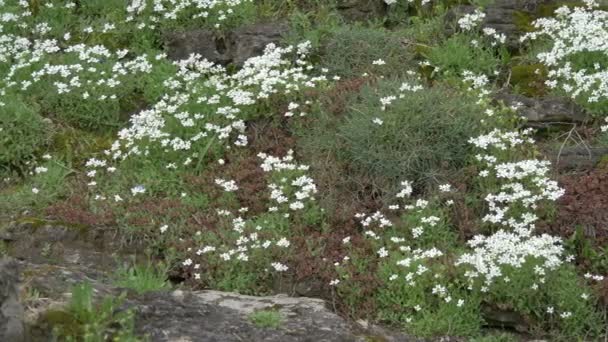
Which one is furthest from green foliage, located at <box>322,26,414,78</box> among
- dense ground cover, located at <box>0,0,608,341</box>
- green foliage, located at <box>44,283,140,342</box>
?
green foliage, located at <box>44,283,140,342</box>

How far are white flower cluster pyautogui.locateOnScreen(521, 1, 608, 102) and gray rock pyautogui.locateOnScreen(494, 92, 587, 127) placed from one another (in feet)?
0.43

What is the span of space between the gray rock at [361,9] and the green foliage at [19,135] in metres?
3.72

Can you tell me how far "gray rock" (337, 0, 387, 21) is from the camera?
10.8m

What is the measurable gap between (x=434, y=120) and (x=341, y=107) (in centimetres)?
99

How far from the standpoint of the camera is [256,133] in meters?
8.80

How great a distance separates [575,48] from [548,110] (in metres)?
0.77

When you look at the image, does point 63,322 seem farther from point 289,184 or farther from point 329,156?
point 329,156

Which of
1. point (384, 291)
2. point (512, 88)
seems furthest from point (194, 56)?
point (384, 291)

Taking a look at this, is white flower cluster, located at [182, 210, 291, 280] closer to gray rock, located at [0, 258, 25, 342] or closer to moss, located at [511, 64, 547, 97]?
gray rock, located at [0, 258, 25, 342]

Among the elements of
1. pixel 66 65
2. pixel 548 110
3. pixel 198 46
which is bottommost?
pixel 548 110

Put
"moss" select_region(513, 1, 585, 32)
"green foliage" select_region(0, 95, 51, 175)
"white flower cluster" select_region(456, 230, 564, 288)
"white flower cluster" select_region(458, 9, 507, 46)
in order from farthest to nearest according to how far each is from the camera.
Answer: "moss" select_region(513, 1, 585, 32)
"white flower cluster" select_region(458, 9, 507, 46)
"green foliage" select_region(0, 95, 51, 175)
"white flower cluster" select_region(456, 230, 564, 288)

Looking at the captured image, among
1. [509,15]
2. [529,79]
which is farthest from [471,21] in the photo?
[529,79]

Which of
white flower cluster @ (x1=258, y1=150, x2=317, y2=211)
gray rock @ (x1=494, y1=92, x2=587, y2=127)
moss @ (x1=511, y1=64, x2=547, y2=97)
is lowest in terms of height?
white flower cluster @ (x1=258, y1=150, x2=317, y2=211)

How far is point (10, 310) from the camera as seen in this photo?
492 centimetres
